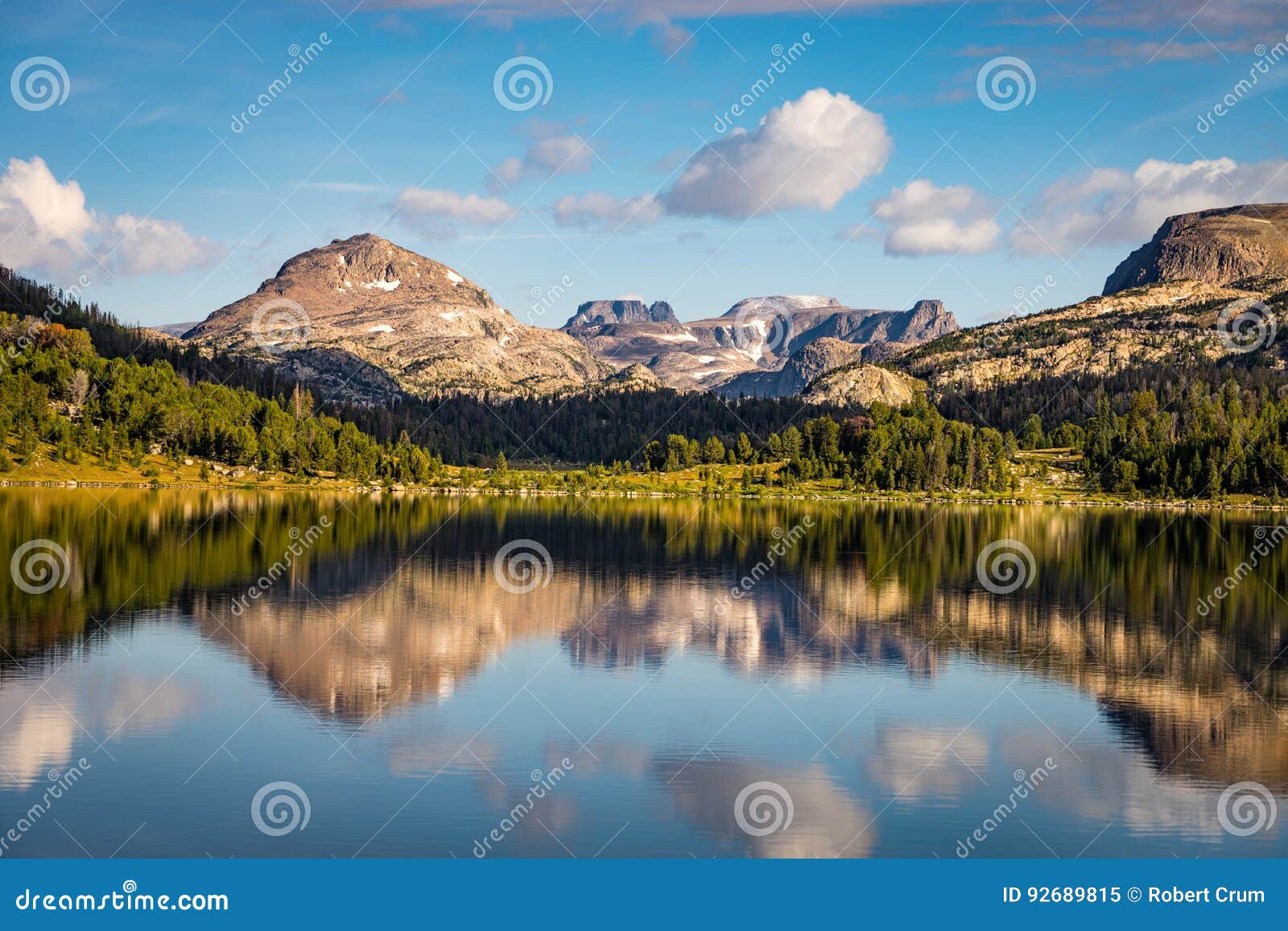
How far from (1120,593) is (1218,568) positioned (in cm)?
2251

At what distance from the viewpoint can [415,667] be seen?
48.7 m

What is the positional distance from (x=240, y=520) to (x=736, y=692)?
298 feet

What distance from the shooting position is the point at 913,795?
32.8m

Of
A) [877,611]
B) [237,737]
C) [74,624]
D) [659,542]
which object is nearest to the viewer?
[237,737]

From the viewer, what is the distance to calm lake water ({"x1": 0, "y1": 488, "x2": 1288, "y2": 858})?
97.6ft

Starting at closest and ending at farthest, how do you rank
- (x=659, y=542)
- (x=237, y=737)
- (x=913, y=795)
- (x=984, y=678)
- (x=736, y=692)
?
1. (x=913, y=795)
2. (x=237, y=737)
3. (x=736, y=692)
4. (x=984, y=678)
5. (x=659, y=542)

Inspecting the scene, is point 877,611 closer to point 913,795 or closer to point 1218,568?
point 913,795

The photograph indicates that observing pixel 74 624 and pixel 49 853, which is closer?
pixel 49 853

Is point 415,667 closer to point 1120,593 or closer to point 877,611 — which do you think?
point 877,611

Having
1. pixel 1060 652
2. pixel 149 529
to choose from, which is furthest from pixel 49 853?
pixel 149 529

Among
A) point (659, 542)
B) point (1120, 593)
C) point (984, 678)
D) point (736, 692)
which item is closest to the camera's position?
point (736, 692)

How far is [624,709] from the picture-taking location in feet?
140

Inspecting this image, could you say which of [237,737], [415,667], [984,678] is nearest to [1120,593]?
[984,678]

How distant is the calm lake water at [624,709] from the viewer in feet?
97.6
